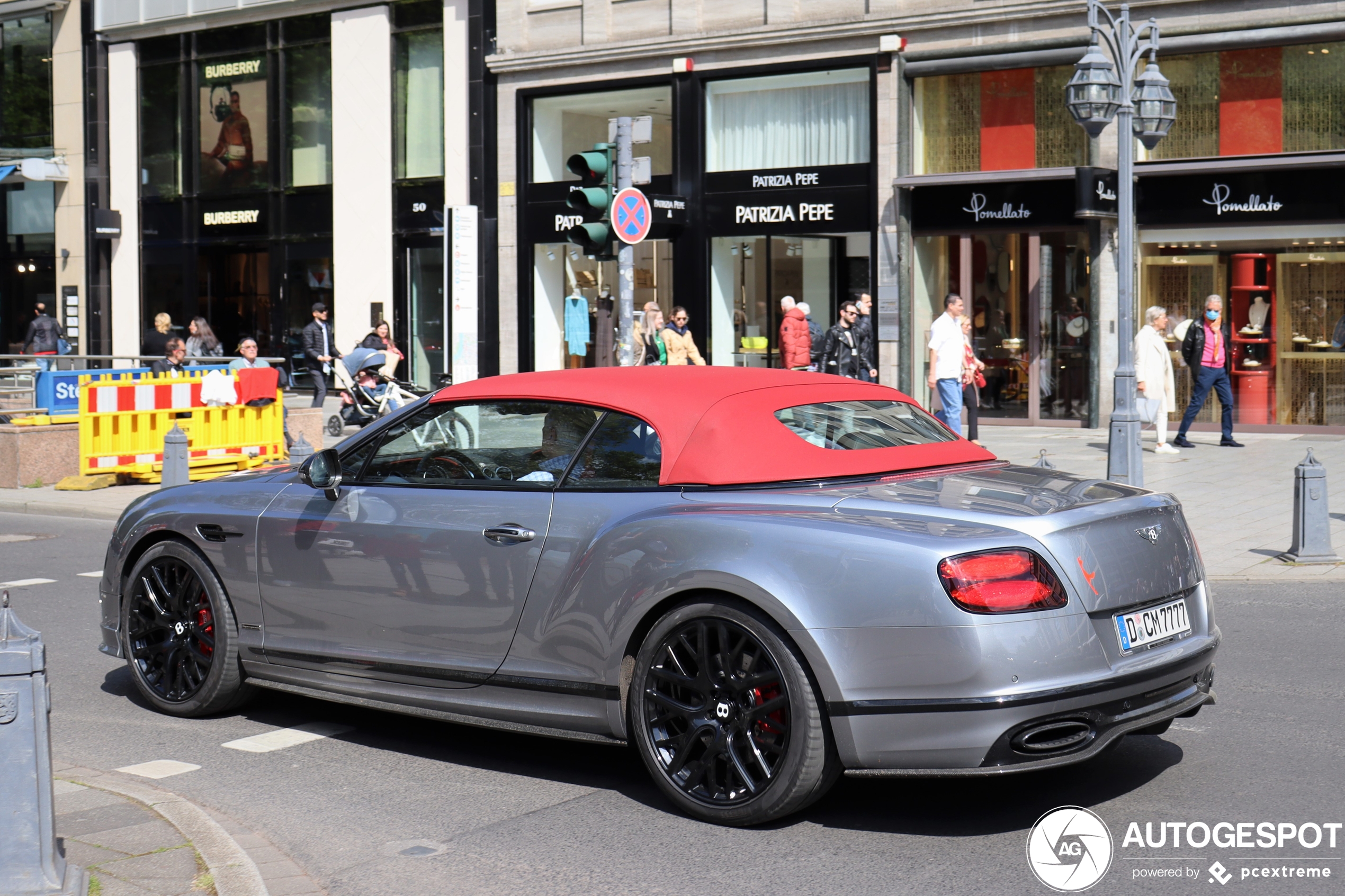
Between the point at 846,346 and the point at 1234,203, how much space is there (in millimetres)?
5837

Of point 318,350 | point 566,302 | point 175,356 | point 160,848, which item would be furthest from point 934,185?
point 160,848

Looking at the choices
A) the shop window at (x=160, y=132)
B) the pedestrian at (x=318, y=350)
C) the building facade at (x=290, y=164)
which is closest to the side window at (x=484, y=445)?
the pedestrian at (x=318, y=350)

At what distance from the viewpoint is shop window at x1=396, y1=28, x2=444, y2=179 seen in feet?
90.3

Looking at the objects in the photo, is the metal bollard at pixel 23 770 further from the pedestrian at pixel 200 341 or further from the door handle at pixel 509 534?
the pedestrian at pixel 200 341

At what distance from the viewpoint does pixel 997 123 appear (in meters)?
22.0

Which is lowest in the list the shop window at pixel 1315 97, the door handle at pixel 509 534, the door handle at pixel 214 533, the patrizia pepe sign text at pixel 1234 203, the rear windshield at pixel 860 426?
the door handle at pixel 214 533

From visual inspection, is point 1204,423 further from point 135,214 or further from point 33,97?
point 33,97

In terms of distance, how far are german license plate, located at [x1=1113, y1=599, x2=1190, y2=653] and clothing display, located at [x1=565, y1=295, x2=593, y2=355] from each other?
71.1ft

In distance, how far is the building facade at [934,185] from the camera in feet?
65.5

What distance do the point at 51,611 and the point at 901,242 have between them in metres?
15.6

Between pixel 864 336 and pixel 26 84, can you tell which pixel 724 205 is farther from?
pixel 26 84

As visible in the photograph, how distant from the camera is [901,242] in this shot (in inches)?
881

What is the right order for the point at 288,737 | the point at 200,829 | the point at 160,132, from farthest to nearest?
1. the point at 160,132
2. the point at 288,737
3. the point at 200,829

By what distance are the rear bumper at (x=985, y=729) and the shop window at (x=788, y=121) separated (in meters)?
19.3
